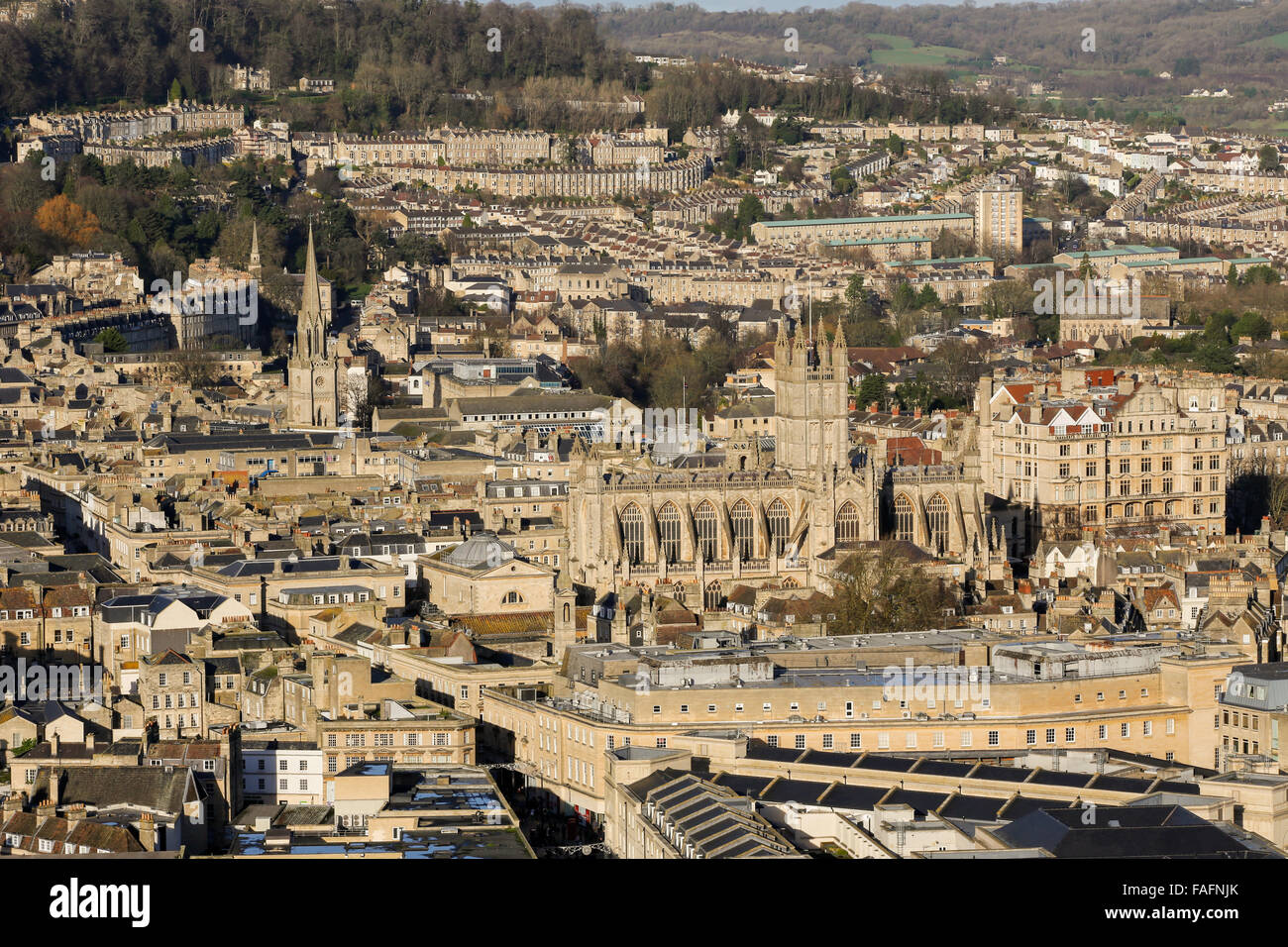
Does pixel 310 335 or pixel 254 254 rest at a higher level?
pixel 254 254

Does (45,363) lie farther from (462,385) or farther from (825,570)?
(825,570)

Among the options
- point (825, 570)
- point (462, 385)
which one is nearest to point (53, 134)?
point (462, 385)

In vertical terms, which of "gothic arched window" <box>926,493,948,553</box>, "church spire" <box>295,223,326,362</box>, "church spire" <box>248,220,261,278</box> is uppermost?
"church spire" <box>248,220,261,278</box>

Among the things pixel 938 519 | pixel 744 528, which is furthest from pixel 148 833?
pixel 938 519

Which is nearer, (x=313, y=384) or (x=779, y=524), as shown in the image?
(x=779, y=524)

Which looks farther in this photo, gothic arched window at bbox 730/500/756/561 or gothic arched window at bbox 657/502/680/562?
gothic arched window at bbox 730/500/756/561

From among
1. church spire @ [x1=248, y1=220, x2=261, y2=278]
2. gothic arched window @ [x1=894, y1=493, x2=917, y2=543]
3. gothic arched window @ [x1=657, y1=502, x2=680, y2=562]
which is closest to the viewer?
gothic arched window @ [x1=657, y1=502, x2=680, y2=562]

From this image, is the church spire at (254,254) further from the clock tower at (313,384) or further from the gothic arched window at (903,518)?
the gothic arched window at (903,518)

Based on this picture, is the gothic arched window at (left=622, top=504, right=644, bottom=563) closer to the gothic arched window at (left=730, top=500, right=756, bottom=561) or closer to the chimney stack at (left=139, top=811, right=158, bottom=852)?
the gothic arched window at (left=730, top=500, right=756, bottom=561)

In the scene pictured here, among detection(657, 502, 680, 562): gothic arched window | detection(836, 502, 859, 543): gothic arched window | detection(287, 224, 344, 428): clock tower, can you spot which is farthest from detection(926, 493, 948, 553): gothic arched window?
detection(287, 224, 344, 428): clock tower

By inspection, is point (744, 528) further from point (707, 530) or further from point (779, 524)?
point (707, 530)

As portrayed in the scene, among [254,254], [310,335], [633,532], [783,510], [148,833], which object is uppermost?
[254,254]
